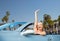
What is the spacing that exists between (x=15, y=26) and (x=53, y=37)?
30.1 inches

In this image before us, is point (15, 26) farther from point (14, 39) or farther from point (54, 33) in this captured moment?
point (54, 33)

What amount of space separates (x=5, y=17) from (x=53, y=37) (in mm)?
1013

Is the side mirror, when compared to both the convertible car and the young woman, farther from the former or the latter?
the young woman

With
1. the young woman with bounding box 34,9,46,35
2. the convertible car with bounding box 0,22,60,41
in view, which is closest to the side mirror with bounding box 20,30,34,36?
the convertible car with bounding box 0,22,60,41

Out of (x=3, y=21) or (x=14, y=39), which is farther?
(x=3, y=21)

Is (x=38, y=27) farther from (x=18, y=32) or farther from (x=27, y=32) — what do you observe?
(x=18, y=32)

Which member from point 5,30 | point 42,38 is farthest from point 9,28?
point 42,38

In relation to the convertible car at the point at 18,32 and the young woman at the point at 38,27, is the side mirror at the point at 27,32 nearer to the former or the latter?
the convertible car at the point at 18,32

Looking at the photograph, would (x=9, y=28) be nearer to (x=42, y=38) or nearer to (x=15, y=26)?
(x=15, y=26)

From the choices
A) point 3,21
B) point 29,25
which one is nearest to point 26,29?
point 29,25

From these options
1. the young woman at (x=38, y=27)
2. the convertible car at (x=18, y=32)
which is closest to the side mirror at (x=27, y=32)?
the convertible car at (x=18, y=32)

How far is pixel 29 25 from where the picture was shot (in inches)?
316

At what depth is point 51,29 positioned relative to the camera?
27.2 ft

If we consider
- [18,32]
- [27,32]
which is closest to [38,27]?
[27,32]
